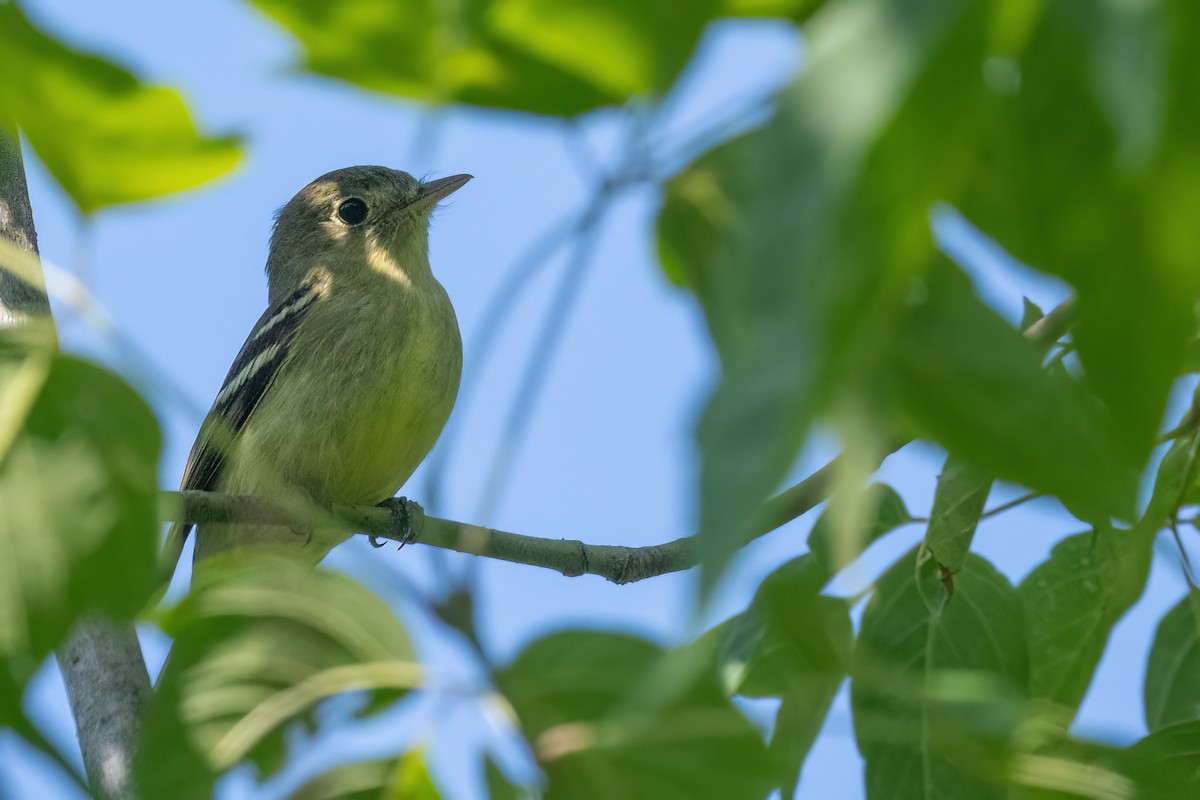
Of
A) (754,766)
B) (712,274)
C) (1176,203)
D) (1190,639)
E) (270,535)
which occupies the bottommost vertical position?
(754,766)

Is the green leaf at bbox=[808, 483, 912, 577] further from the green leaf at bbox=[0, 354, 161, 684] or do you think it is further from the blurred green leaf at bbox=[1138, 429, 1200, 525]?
the green leaf at bbox=[0, 354, 161, 684]

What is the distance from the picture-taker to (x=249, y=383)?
24.7 ft

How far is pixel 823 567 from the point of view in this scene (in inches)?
112

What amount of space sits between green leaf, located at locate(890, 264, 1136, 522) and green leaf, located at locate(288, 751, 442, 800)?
89 cm

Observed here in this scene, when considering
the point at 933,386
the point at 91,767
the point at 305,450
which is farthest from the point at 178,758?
the point at 305,450

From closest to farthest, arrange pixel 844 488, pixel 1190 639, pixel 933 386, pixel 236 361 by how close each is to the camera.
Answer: pixel 844 488
pixel 933 386
pixel 1190 639
pixel 236 361

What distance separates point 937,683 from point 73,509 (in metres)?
1.20

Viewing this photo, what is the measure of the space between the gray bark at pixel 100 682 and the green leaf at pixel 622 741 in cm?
282

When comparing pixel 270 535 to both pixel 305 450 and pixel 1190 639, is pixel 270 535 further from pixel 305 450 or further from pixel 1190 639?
pixel 1190 639

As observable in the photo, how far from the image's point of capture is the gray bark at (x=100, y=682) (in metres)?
4.30

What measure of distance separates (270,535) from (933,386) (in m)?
5.82

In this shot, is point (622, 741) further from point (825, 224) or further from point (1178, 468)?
point (1178, 468)

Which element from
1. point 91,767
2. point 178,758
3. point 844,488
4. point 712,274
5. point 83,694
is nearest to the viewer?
point 844,488

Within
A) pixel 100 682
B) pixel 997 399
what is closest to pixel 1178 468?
pixel 997 399
